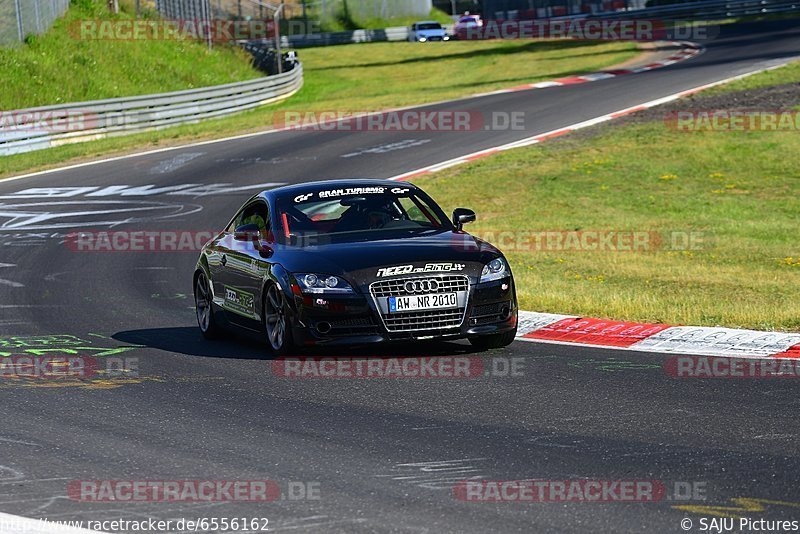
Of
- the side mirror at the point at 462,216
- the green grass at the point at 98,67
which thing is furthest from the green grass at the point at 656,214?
the green grass at the point at 98,67

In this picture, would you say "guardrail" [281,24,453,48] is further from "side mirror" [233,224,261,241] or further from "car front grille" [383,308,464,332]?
"car front grille" [383,308,464,332]

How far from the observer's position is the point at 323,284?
33.2ft

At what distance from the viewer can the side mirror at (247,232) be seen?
37.0ft

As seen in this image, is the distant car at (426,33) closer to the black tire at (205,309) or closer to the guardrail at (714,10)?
the guardrail at (714,10)

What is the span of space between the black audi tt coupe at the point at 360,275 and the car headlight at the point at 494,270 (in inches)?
0.4

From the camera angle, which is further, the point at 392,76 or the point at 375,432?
the point at 392,76

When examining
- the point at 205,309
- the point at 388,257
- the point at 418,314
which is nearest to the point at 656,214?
the point at 205,309

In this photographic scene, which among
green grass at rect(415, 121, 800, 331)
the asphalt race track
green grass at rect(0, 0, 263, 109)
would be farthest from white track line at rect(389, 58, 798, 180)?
green grass at rect(0, 0, 263, 109)

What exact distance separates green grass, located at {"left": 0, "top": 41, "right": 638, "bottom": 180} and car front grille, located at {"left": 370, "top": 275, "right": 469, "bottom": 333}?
19.2 meters

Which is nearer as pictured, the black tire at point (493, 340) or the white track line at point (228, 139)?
the black tire at point (493, 340)

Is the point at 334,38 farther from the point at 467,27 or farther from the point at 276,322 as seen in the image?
the point at 276,322

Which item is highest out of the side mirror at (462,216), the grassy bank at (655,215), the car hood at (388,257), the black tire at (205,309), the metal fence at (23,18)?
the metal fence at (23,18)

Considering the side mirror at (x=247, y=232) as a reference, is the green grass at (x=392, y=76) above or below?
below

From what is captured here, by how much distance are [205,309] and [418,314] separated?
2880 mm
